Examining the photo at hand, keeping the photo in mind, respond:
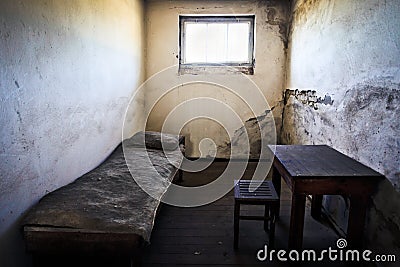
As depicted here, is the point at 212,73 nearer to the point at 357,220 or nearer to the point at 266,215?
the point at 266,215

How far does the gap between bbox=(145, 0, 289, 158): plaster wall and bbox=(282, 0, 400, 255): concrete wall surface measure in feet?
2.47

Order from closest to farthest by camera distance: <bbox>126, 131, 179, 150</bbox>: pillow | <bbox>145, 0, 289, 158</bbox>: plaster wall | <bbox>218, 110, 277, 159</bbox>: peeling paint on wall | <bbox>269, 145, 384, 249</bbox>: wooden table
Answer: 1. <bbox>269, 145, 384, 249</bbox>: wooden table
2. <bbox>126, 131, 179, 150</bbox>: pillow
3. <bbox>145, 0, 289, 158</bbox>: plaster wall
4. <bbox>218, 110, 277, 159</bbox>: peeling paint on wall

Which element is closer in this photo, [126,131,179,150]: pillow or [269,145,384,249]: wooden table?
[269,145,384,249]: wooden table

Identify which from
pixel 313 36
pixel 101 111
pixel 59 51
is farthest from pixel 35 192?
pixel 313 36

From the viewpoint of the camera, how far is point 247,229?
2.38 meters

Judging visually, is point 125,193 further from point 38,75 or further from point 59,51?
point 59,51

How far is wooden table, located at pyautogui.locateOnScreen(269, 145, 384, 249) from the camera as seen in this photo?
1773 millimetres

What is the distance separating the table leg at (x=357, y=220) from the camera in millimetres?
1853

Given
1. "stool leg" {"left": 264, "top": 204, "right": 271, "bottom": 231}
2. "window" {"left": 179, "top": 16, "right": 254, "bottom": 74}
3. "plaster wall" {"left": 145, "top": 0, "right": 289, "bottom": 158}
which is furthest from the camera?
"window" {"left": 179, "top": 16, "right": 254, "bottom": 74}

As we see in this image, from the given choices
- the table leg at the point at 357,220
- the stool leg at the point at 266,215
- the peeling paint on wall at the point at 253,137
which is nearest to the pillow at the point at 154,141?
the peeling paint on wall at the point at 253,137

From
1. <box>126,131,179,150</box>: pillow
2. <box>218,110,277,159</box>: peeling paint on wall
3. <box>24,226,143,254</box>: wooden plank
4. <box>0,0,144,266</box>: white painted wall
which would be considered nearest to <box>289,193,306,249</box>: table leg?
<box>24,226,143,254</box>: wooden plank

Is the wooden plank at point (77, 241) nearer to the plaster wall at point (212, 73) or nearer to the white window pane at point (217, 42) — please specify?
the plaster wall at point (212, 73)

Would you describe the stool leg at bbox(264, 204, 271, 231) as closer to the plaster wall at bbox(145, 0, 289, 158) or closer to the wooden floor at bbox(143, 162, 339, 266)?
the wooden floor at bbox(143, 162, 339, 266)

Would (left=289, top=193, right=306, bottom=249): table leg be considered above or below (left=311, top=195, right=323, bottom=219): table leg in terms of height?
above
